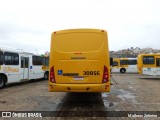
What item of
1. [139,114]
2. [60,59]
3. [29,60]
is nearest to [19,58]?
[29,60]

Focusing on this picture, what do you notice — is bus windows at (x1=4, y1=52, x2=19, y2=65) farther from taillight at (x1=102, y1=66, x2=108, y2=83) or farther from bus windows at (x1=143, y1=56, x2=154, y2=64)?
bus windows at (x1=143, y1=56, x2=154, y2=64)

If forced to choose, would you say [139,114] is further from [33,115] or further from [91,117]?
[33,115]

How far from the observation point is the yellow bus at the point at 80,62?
9.41 metres

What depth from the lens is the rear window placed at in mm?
9609

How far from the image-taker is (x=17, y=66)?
18.3m

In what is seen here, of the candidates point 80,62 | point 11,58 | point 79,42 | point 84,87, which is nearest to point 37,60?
point 11,58

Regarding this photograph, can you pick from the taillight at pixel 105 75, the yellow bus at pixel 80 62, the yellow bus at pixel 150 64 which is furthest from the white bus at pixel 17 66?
the yellow bus at pixel 150 64

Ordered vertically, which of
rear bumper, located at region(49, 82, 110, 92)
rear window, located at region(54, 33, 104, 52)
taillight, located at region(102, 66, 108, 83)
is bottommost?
rear bumper, located at region(49, 82, 110, 92)

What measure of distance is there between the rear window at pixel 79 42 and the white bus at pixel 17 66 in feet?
26.3

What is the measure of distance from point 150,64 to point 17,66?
1671 cm

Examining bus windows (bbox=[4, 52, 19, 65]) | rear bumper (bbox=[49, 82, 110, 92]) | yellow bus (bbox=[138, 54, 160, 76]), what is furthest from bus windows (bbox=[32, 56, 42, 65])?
rear bumper (bbox=[49, 82, 110, 92])

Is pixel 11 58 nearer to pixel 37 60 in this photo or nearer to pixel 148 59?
pixel 37 60

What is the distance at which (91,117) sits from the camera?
778 centimetres

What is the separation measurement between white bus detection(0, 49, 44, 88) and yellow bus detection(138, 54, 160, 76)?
506 inches
